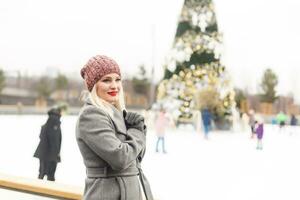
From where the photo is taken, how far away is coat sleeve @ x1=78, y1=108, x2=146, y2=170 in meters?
1.27

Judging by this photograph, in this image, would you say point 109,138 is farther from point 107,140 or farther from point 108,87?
point 108,87

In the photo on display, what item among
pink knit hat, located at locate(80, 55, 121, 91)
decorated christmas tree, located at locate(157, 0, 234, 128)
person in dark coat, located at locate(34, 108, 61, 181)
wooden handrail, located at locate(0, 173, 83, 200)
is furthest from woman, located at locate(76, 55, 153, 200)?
decorated christmas tree, located at locate(157, 0, 234, 128)

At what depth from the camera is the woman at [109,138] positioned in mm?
1287

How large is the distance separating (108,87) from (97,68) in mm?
71

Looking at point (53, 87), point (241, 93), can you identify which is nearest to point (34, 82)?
point (53, 87)

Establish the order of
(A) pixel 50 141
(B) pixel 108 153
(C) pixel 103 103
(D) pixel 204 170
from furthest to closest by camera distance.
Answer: (D) pixel 204 170 → (A) pixel 50 141 → (C) pixel 103 103 → (B) pixel 108 153

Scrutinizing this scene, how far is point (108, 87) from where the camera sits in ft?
4.50

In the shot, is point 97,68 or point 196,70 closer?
point 97,68

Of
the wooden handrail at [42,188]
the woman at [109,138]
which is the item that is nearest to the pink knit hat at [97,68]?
the woman at [109,138]

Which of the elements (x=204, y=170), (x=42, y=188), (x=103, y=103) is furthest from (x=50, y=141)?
(x=103, y=103)

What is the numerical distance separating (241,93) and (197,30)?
6.87 meters

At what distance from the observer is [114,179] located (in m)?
1.33

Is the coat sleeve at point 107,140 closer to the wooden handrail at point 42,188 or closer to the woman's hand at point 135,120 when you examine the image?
the woman's hand at point 135,120

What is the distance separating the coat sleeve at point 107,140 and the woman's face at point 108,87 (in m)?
0.08
